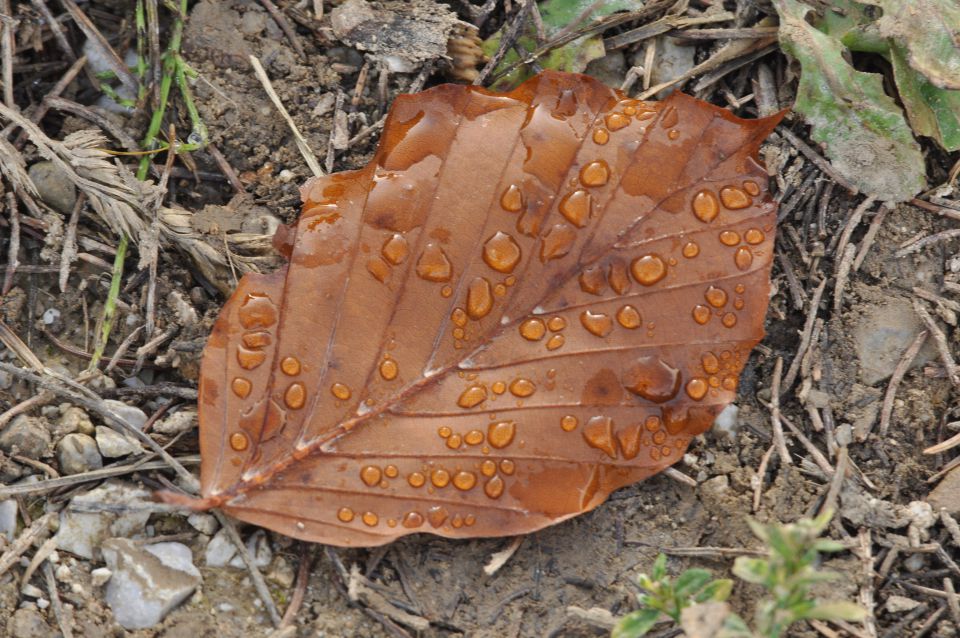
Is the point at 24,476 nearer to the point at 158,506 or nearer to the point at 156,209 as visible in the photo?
the point at 158,506

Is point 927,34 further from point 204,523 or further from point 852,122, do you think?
point 204,523

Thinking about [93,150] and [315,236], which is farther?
[93,150]

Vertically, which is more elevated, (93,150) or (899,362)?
(93,150)

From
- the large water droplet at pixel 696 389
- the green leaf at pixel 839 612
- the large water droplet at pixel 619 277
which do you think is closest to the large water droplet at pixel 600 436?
the large water droplet at pixel 696 389

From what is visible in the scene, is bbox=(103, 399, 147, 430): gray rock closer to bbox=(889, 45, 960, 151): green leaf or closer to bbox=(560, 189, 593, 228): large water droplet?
bbox=(560, 189, 593, 228): large water droplet

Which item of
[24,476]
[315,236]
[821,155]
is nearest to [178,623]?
[24,476]

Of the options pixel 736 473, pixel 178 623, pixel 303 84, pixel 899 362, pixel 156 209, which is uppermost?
pixel 303 84

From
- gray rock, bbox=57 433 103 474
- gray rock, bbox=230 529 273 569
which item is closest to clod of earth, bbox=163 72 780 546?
gray rock, bbox=230 529 273 569
